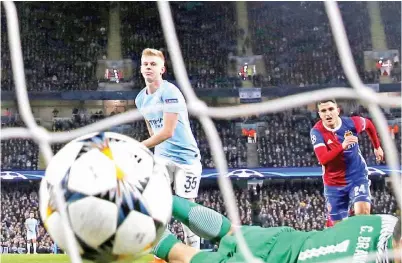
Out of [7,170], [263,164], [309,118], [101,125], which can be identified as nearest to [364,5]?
[309,118]

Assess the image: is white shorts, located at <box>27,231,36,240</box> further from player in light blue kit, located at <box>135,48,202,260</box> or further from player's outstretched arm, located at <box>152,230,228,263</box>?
player's outstretched arm, located at <box>152,230,228,263</box>

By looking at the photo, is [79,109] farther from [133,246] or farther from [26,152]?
[133,246]

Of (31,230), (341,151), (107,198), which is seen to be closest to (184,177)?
(341,151)

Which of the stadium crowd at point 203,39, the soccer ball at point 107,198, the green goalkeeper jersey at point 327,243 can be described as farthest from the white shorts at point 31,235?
the soccer ball at point 107,198

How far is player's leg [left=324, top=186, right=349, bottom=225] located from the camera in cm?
431

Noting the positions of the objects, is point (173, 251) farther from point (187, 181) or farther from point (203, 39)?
point (203, 39)

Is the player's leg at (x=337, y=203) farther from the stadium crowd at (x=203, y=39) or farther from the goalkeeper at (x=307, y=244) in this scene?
the stadium crowd at (x=203, y=39)

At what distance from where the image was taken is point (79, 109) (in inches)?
538

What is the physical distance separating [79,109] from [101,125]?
37.6ft

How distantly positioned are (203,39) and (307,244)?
13321 millimetres

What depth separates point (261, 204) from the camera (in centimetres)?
1224

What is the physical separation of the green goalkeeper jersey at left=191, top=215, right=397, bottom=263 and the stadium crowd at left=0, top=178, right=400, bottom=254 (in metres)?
8.21

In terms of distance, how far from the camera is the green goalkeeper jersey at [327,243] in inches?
79.5

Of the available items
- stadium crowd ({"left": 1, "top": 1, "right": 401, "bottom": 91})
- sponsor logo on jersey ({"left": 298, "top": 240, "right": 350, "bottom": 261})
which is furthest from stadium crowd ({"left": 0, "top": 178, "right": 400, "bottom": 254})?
sponsor logo on jersey ({"left": 298, "top": 240, "right": 350, "bottom": 261})
